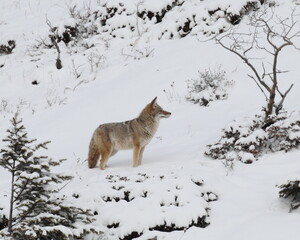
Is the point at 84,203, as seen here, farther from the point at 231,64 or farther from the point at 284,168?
the point at 231,64

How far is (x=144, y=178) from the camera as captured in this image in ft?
21.7

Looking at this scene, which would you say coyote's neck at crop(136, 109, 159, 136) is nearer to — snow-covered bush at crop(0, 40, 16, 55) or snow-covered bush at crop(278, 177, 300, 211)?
snow-covered bush at crop(278, 177, 300, 211)

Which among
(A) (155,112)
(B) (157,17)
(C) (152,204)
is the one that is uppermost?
(B) (157,17)

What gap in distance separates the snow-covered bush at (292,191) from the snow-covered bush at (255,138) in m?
1.42

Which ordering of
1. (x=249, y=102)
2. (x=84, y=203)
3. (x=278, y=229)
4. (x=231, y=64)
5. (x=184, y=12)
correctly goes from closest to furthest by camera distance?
(x=278, y=229) < (x=84, y=203) < (x=249, y=102) < (x=231, y=64) < (x=184, y=12)

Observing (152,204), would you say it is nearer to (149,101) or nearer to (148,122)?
(148,122)

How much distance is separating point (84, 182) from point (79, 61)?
9.12 meters

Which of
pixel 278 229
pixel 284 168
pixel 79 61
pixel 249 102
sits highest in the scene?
pixel 79 61

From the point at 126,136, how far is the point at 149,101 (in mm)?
3715

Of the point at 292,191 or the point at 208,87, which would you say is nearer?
the point at 292,191

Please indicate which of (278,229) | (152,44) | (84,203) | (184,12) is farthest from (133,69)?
(278,229)

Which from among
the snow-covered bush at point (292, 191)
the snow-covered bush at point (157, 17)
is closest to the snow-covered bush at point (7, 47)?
the snow-covered bush at point (157, 17)

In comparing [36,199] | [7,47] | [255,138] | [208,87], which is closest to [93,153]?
[36,199]

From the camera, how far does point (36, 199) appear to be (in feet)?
17.7
